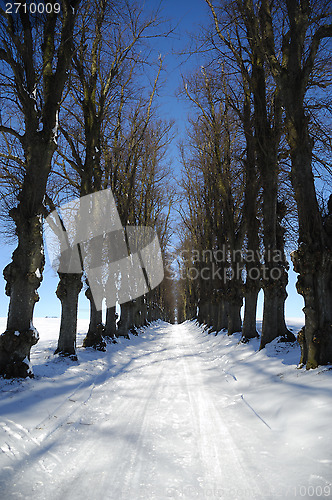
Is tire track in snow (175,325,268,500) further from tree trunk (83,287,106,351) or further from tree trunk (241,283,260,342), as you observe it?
tree trunk (83,287,106,351)

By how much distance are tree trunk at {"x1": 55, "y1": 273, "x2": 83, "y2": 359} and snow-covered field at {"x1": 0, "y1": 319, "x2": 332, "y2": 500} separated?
76.2 inches

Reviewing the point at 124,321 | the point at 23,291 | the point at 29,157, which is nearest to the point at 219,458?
the point at 23,291

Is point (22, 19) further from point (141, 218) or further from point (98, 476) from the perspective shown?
point (141, 218)

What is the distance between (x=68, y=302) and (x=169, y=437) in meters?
5.61

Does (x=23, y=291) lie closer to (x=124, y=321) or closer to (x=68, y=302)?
(x=68, y=302)

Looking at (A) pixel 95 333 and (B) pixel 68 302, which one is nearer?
(B) pixel 68 302

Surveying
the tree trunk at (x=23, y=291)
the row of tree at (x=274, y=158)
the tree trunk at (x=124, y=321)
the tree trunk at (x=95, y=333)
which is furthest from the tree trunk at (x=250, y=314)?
the tree trunk at (x=124, y=321)

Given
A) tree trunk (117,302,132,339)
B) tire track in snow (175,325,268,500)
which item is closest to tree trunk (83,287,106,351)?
tree trunk (117,302,132,339)

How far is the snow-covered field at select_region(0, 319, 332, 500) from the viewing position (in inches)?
93.8

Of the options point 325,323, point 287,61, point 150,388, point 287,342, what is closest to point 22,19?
point 287,61

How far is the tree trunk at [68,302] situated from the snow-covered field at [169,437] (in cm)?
194

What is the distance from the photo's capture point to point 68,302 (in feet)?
26.9

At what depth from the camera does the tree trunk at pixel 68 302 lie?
8.05 metres

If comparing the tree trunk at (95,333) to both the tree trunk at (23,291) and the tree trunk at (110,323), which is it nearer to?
the tree trunk at (110,323)
